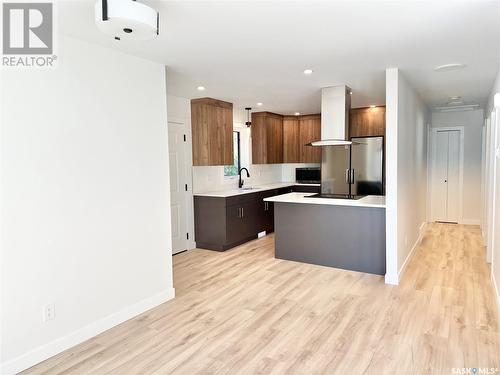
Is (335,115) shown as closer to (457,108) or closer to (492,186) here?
(492,186)

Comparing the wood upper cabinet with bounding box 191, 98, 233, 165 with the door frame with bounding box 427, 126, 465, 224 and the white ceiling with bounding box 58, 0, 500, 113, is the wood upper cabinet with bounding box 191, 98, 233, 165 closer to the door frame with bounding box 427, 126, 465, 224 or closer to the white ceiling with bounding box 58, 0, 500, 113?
the white ceiling with bounding box 58, 0, 500, 113

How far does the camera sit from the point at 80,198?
8.79 feet

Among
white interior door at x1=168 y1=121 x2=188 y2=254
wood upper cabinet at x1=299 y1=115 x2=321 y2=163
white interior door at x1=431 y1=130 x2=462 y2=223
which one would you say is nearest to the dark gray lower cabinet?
white interior door at x1=168 y1=121 x2=188 y2=254

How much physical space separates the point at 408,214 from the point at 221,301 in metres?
2.74

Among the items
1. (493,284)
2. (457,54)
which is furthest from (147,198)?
(493,284)

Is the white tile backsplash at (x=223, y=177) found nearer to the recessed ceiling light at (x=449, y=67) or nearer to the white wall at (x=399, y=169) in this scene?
the white wall at (x=399, y=169)

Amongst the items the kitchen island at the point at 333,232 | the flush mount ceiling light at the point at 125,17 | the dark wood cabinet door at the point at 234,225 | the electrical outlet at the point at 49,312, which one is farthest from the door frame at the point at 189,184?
the flush mount ceiling light at the point at 125,17

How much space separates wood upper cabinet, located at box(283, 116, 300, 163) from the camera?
286 inches

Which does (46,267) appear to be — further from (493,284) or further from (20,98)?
(493,284)

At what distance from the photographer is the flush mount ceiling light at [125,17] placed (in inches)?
70.7

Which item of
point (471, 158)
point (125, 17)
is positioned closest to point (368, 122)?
point (471, 158)

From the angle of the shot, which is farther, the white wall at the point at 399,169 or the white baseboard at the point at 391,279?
the white baseboard at the point at 391,279

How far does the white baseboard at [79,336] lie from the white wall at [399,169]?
243 centimetres

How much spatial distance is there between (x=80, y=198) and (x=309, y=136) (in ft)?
17.2
